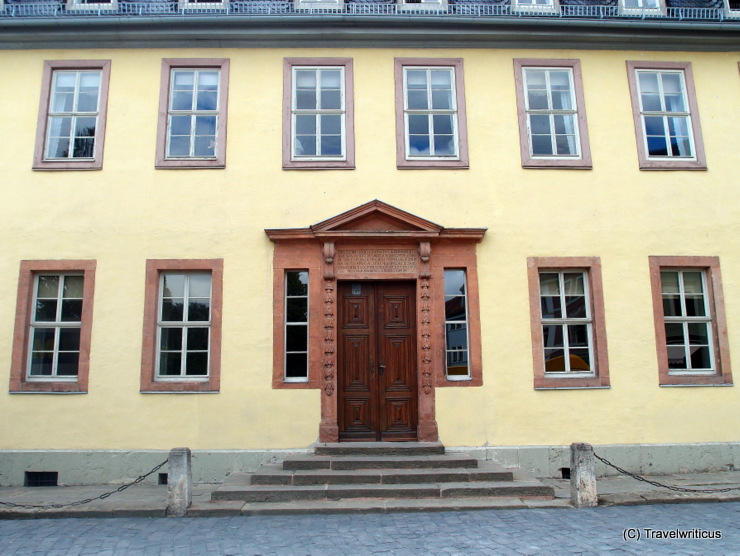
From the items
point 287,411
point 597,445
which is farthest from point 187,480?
point 597,445

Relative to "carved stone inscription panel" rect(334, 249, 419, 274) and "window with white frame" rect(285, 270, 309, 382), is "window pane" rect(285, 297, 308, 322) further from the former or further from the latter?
"carved stone inscription panel" rect(334, 249, 419, 274)

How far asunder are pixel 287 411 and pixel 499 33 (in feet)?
23.7

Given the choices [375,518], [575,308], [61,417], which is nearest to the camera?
[375,518]

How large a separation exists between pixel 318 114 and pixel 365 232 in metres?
2.28

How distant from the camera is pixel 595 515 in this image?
689 cm

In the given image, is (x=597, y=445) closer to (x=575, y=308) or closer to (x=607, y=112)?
(x=575, y=308)

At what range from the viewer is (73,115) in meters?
9.71

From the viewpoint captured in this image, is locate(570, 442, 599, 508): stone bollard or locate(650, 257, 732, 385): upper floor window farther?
locate(650, 257, 732, 385): upper floor window

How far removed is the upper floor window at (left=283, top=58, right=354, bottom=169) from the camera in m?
9.55

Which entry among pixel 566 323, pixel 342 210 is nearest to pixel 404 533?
pixel 566 323

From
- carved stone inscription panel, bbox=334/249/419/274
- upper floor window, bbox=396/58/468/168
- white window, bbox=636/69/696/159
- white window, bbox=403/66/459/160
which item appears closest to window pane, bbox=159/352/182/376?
carved stone inscription panel, bbox=334/249/419/274

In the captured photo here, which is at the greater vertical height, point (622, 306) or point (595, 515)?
point (622, 306)

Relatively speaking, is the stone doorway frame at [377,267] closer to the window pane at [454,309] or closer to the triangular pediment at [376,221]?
the triangular pediment at [376,221]

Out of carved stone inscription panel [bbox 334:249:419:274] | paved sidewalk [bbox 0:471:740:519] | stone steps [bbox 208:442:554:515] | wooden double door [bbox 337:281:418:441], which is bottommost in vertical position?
paved sidewalk [bbox 0:471:740:519]
